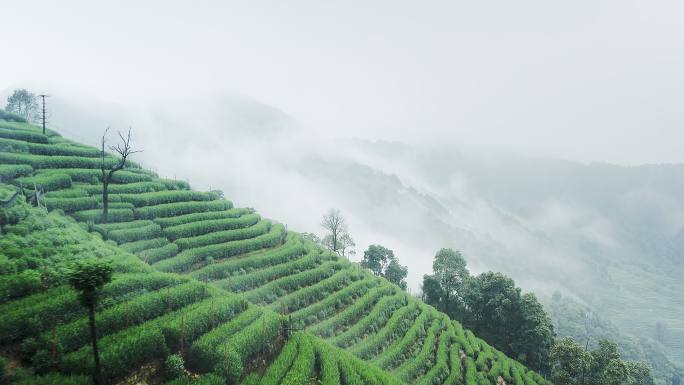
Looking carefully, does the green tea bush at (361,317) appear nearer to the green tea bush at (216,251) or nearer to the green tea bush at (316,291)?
the green tea bush at (316,291)

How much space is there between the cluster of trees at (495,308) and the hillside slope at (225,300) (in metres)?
8.15

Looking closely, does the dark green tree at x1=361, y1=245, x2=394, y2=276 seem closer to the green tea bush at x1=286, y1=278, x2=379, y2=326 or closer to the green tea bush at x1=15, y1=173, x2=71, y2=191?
the green tea bush at x1=286, y1=278, x2=379, y2=326

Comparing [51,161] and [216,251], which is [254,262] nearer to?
[216,251]

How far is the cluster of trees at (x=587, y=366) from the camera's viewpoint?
36.6 metres

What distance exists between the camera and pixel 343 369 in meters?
21.1

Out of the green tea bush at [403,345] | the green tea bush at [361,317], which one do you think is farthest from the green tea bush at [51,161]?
the green tea bush at [403,345]

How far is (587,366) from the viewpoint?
36.9 metres

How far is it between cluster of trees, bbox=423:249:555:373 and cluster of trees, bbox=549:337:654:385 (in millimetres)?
6516

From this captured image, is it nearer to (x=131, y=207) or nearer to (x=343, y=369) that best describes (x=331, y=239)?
(x=131, y=207)

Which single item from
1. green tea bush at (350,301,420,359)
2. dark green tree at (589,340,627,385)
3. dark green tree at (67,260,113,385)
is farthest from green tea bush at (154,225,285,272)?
dark green tree at (589,340,627,385)

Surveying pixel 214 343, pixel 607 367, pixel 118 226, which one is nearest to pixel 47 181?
pixel 118 226

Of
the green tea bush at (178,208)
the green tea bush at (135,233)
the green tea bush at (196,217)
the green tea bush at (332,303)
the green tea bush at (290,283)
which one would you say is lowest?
the green tea bush at (332,303)

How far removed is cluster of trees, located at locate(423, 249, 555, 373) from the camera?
152 feet

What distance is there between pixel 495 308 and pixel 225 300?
39055mm
